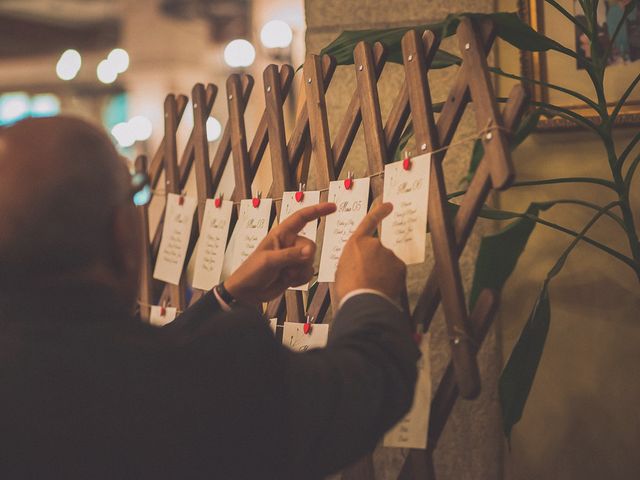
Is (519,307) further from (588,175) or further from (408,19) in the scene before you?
(408,19)

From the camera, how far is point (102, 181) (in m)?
0.89

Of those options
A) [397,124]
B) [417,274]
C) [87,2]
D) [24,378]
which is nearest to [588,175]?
[417,274]

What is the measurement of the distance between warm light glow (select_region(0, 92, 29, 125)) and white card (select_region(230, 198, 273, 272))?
8225 mm

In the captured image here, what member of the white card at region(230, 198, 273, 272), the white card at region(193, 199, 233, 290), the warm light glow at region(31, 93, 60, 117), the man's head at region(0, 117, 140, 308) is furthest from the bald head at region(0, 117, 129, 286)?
the warm light glow at region(31, 93, 60, 117)

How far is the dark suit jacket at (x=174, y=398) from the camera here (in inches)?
31.2

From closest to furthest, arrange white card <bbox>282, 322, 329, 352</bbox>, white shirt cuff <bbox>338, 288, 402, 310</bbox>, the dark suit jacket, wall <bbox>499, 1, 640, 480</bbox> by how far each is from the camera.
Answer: the dark suit jacket → white shirt cuff <bbox>338, 288, 402, 310</bbox> → white card <bbox>282, 322, 329, 352</bbox> → wall <bbox>499, 1, 640, 480</bbox>

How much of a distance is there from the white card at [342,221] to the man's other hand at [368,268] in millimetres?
174

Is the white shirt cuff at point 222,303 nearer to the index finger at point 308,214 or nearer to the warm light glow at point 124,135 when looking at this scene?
the index finger at point 308,214

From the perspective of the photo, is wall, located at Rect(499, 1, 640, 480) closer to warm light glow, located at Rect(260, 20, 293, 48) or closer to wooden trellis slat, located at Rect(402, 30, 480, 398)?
wooden trellis slat, located at Rect(402, 30, 480, 398)

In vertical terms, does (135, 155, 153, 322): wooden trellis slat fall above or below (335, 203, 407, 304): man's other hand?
above

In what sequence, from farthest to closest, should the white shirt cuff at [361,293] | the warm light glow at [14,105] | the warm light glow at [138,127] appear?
the warm light glow at [14,105] → the warm light glow at [138,127] → the white shirt cuff at [361,293]

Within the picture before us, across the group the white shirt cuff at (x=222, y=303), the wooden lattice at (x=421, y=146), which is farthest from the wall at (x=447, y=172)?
the white shirt cuff at (x=222, y=303)

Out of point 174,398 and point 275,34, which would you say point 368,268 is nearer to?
point 174,398

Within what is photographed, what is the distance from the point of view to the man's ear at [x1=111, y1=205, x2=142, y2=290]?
2.97 feet
